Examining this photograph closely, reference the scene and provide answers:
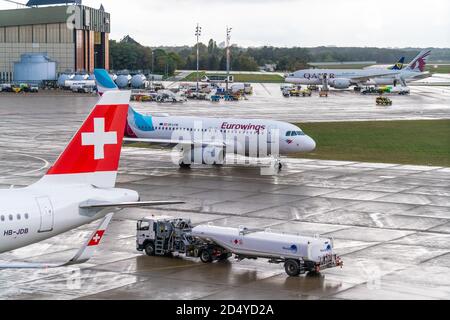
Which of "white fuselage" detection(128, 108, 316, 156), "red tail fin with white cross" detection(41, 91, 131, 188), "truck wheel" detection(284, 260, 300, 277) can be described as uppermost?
"red tail fin with white cross" detection(41, 91, 131, 188)

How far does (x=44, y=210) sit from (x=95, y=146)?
318 centimetres

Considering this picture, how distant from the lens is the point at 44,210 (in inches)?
1198

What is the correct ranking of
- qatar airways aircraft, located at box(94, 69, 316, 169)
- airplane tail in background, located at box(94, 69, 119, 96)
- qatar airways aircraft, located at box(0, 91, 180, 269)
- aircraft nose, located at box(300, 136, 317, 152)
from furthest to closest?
aircraft nose, located at box(300, 136, 317, 152) < qatar airways aircraft, located at box(94, 69, 316, 169) < airplane tail in background, located at box(94, 69, 119, 96) < qatar airways aircraft, located at box(0, 91, 180, 269)

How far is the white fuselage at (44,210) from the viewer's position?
29609 mm

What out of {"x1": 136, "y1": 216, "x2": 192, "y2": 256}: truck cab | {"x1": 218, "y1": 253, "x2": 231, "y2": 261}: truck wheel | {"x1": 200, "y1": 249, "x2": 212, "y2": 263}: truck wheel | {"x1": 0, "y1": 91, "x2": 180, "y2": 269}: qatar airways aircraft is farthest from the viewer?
{"x1": 136, "y1": 216, "x2": 192, "y2": 256}: truck cab

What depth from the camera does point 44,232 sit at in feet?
101

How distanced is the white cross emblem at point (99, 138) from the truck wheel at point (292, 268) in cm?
908

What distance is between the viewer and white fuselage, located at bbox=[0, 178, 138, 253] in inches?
1166

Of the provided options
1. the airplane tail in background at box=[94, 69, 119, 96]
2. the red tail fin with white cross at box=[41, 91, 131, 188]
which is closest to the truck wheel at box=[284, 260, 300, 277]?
the red tail fin with white cross at box=[41, 91, 131, 188]

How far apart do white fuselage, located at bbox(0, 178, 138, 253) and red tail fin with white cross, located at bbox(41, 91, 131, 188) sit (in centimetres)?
40

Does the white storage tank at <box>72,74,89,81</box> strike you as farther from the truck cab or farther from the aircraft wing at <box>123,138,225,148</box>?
the truck cab

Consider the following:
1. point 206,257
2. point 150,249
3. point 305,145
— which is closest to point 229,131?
point 305,145
